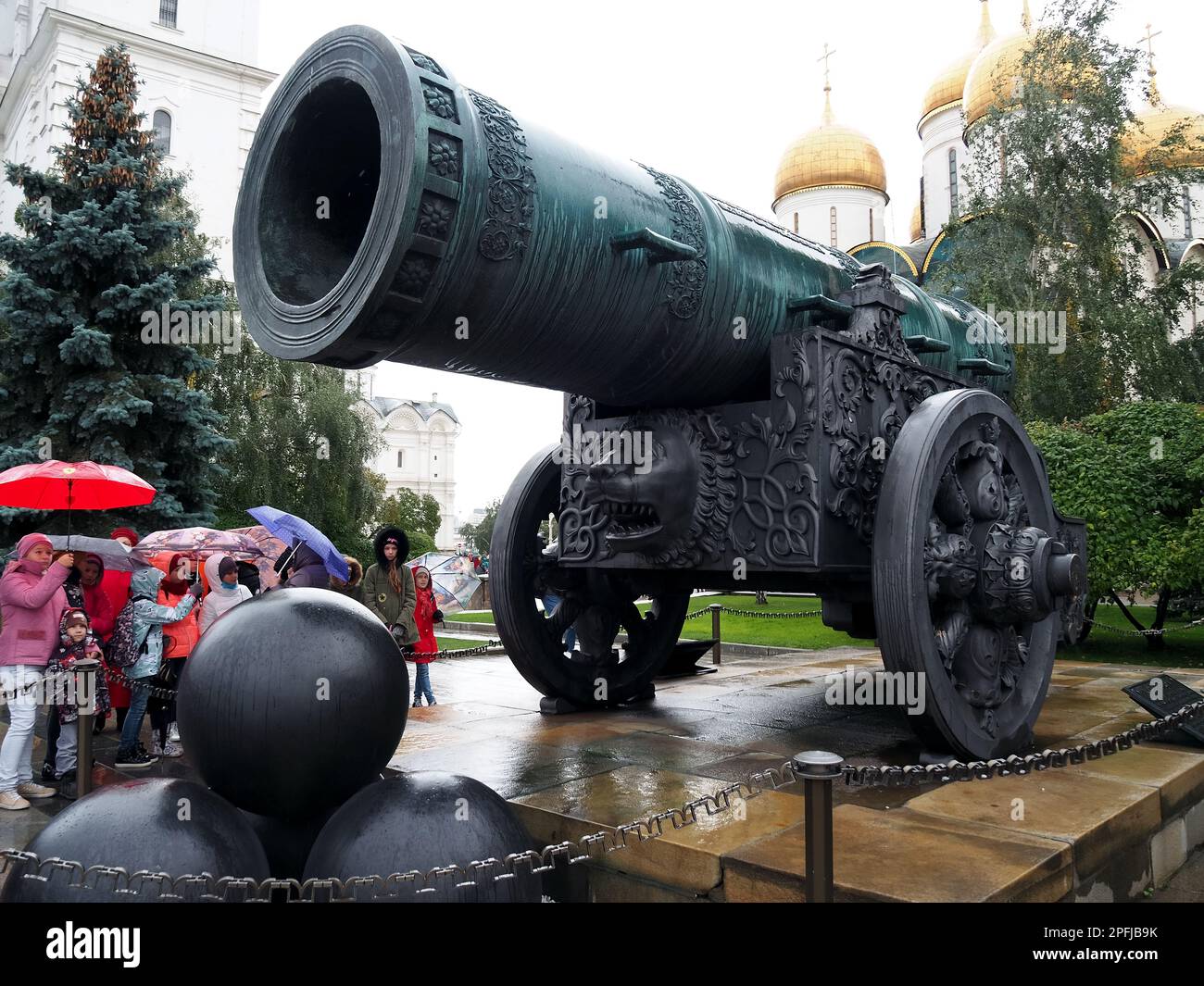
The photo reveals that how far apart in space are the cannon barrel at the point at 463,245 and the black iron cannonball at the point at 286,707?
0.86 meters

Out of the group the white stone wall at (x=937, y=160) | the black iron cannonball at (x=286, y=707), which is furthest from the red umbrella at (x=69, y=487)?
the white stone wall at (x=937, y=160)

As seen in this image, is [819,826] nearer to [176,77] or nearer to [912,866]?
[912,866]

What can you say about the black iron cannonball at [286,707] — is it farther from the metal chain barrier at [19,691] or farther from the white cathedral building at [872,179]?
the white cathedral building at [872,179]

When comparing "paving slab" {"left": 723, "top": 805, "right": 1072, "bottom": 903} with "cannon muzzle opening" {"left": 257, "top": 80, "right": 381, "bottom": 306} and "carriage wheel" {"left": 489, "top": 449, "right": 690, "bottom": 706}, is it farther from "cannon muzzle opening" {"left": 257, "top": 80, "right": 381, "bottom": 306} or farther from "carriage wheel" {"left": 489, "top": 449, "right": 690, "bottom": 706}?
"carriage wheel" {"left": 489, "top": 449, "right": 690, "bottom": 706}

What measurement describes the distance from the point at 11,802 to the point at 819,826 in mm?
3901

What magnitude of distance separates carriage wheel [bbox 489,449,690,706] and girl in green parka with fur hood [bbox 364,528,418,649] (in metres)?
1.83

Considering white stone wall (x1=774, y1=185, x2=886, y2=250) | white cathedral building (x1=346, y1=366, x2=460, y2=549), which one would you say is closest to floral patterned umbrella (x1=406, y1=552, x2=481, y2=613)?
white stone wall (x1=774, y1=185, x2=886, y2=250)

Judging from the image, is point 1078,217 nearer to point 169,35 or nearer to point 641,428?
point 641,428

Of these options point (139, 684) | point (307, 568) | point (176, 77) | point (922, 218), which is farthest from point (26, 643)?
point (922, 218)

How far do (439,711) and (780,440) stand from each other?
2.69 meters

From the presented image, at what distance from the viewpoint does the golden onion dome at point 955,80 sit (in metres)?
31.1

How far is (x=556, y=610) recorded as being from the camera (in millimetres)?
5160
